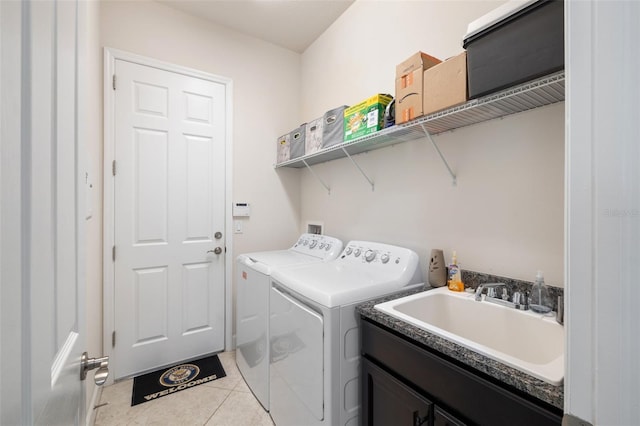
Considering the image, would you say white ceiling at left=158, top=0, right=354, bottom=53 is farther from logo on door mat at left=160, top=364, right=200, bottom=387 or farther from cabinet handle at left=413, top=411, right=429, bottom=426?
logo on door mat at left=160, top=364, right=200, bottom=387

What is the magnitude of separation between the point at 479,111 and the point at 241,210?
2.07 m

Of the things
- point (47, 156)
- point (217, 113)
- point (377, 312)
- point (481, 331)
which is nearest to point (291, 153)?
point (217, 113)

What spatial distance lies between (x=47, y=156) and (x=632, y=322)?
849mm

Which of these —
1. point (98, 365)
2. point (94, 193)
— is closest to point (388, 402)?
point (98, 365)

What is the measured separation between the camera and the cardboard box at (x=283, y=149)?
8.62ft

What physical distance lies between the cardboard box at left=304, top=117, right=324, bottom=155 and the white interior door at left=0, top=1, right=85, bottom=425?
1.63 m

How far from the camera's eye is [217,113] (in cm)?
256

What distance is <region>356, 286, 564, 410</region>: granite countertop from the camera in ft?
2.23

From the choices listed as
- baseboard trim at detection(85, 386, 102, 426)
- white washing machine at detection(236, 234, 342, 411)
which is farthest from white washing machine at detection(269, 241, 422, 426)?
baseboard trim at detection(85, 386, 102, 426)

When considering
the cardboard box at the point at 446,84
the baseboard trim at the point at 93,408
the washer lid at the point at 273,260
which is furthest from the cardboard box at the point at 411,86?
the baseboard trim at the point at 93,408

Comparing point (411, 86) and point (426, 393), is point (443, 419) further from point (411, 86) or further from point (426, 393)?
point (411, 86)

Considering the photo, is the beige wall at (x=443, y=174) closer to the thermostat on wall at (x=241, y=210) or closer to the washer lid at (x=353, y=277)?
the washer lid at (x=353, y=277)

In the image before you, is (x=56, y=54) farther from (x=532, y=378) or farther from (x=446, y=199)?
(x=446, y=199)

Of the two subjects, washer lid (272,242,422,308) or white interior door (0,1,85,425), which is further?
washer lid (272,242,422,308)
